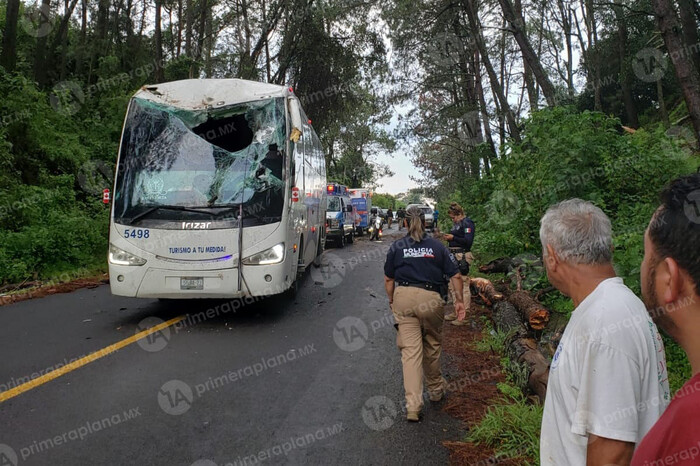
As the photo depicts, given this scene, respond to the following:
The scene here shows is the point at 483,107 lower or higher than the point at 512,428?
higher

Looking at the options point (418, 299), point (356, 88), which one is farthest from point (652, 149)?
point (356, 88)

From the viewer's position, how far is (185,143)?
23.7ft

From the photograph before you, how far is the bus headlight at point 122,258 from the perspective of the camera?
669 centimetres

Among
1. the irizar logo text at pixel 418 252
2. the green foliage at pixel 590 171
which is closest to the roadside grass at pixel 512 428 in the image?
the irizar logo text at pixel 418 252

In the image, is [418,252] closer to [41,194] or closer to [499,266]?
[499,266]

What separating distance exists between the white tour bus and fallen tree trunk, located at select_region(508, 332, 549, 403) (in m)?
3.32

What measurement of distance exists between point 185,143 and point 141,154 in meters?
0.66

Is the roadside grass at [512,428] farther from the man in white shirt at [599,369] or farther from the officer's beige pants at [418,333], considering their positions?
the man in white shirt at [599,369]

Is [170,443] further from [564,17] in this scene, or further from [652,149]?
[564,17]

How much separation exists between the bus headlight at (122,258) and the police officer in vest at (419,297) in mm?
3865

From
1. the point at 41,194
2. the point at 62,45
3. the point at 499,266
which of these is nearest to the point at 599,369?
the point at 499,266

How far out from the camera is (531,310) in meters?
6.57

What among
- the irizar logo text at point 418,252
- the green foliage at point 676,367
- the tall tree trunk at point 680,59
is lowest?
the green foliage at point 676,367

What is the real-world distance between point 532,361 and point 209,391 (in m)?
3.21
